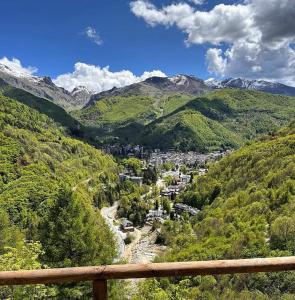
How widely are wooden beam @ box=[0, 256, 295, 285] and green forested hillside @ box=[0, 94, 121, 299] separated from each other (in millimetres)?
5536

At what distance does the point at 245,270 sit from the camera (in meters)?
3.76

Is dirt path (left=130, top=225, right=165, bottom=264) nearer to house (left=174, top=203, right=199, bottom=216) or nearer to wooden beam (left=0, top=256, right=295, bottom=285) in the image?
house (left=174, top=203, right=199, bottom=216)

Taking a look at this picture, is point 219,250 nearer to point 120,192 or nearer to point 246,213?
point 246,213

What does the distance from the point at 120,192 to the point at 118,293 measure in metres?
119

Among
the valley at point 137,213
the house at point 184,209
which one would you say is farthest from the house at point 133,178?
the house at point 184,209

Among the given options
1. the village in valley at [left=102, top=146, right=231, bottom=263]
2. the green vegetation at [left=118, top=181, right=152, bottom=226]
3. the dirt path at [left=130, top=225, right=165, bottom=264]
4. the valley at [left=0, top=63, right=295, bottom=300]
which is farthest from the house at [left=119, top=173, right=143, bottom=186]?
the dirt path at [left=130, top=225, right=165, bottom=264]

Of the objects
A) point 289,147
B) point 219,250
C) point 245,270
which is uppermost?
point 289,147

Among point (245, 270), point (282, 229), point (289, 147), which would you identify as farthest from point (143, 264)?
point (289, 147)

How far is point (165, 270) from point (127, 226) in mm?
98771

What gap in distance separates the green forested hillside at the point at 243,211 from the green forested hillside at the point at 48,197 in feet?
41.6

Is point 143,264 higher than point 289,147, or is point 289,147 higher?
point 289,147

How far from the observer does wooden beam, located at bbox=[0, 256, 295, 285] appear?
3713 mm

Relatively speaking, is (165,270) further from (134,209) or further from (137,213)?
(134,209)

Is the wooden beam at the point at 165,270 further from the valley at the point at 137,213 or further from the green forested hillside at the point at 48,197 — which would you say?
the green forested hillside at the point at 48,197
